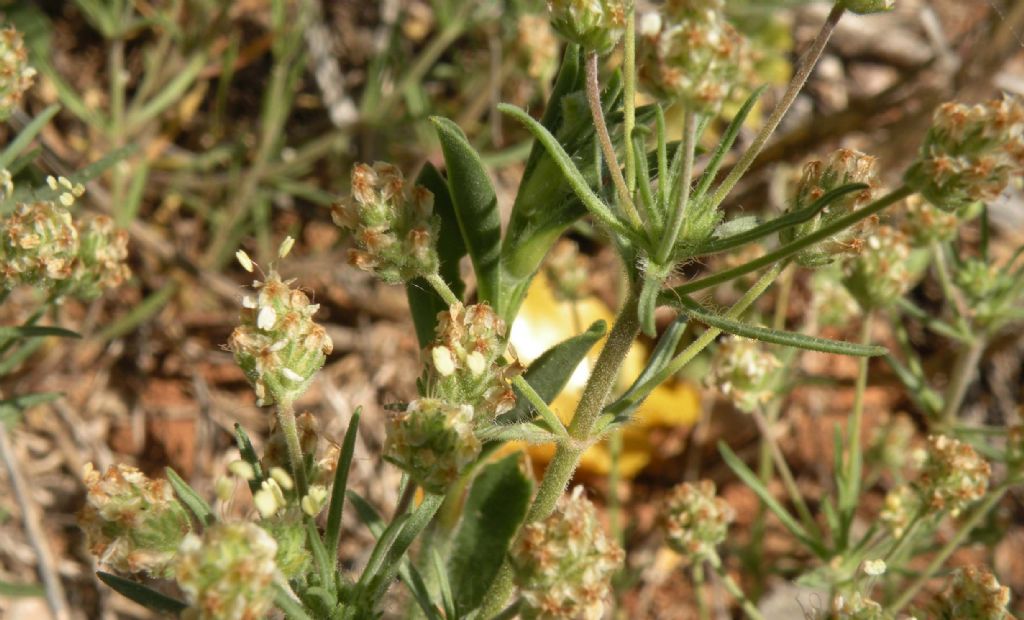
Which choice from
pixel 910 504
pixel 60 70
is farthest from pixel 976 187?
pixel 60 70

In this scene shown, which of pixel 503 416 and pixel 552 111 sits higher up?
pixel 552 111

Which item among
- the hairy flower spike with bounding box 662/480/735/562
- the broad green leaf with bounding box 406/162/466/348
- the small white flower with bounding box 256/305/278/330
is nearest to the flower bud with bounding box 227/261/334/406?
the small white flower with bounding box 256/305/278/330

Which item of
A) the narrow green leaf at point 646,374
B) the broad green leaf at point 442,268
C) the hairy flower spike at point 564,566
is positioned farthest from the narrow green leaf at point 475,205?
the hairy flower spike at point 564,566

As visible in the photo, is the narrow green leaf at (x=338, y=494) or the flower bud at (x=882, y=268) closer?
the narrow green leaf at (x=338, y=494)

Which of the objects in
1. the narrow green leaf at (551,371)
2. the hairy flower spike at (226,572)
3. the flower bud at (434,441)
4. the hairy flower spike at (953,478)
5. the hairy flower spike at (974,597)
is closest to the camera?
the hairy flower spike at (226,572)

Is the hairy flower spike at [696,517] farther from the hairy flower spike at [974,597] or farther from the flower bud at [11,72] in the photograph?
the flower bud at [11,72]

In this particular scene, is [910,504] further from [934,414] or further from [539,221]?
[539,221]
